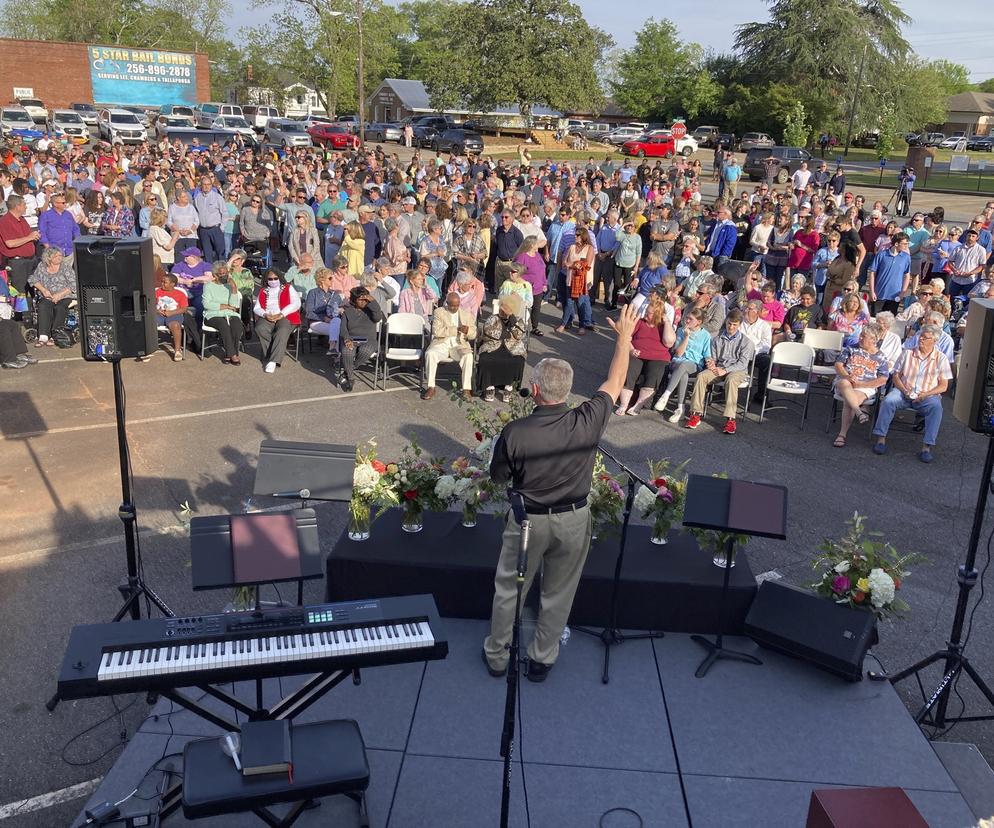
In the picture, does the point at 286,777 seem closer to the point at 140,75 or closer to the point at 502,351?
the point at 502,351

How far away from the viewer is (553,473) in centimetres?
468

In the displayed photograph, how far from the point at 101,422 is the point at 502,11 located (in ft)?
144

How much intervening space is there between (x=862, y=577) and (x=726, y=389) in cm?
453

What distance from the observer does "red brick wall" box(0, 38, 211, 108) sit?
53375mm

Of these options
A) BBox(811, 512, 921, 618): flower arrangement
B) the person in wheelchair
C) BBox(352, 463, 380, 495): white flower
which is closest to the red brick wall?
the person in wheelchair

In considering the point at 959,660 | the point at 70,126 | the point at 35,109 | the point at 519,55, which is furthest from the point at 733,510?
the point at 35,109

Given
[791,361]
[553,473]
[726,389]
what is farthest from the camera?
[791,361]

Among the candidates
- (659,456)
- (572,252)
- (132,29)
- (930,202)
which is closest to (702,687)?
(659,456)

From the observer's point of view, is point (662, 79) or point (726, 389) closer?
point (726, 389)

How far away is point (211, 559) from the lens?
14.8 feet

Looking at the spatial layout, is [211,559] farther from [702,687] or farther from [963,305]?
[963,305]

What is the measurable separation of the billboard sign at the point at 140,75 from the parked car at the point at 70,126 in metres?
14.5

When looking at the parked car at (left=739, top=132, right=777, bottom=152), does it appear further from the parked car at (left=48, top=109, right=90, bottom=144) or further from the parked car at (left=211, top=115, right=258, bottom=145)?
the parked car at (left=48, top=109, right=90, bottom=144)

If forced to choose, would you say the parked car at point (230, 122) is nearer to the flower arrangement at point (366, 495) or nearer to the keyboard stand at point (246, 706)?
the flower arrangement at point (366, 495)
